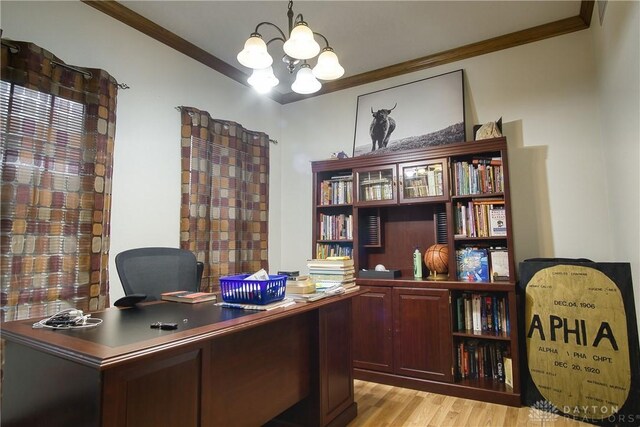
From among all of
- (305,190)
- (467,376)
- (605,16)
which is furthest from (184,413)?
(605,16)

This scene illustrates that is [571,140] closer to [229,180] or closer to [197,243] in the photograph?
[229,180]

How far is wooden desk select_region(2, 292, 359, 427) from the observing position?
0.98 metres

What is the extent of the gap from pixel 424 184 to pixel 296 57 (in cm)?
157

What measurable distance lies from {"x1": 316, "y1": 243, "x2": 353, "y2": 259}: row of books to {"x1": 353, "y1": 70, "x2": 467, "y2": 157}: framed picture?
3.02ft

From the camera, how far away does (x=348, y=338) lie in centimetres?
210

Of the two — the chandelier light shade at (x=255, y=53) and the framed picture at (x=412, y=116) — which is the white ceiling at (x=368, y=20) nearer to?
the framed picture at (x=412, y=116)

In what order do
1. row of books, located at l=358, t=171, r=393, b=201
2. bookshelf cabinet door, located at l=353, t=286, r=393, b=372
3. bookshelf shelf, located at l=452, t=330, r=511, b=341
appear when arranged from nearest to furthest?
bookshelf shelf, located at l=452, t=330, r=511, b=341
bookshelf cabinet door, located at l=353, t=286, r=393, b=372
row of books, located at l=358, t=171, r=393, b=201

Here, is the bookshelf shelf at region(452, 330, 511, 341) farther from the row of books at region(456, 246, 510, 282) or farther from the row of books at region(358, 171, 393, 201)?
the row of books at region(358, 171, 393, 201)

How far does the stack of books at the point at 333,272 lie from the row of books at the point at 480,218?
3.52ft

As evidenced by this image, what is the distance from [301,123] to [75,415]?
339 cm

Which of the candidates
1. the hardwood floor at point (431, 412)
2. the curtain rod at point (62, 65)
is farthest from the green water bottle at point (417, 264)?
the curtain rod at point (62, 65)

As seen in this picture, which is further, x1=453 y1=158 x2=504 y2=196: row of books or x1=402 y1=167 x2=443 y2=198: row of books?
x1=402 y1=167 x2=443 y2=198: row of books

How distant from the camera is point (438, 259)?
281 centimetres

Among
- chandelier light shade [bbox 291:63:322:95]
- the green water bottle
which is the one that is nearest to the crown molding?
chandelier light shade [bbox 291:63:322:95]
